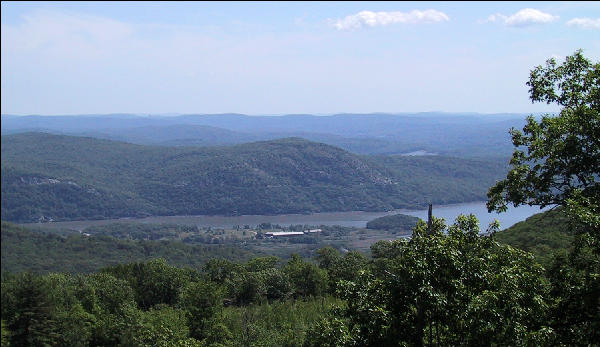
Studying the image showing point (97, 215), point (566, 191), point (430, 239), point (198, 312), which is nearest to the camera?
point (430, 239)

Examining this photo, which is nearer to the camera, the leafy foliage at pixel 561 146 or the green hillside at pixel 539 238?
the leafy foliage at pixel 561 146

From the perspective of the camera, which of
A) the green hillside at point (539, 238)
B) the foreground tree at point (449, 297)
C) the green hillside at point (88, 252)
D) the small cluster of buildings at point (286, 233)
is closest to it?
the foreground tree at point (449, 297)

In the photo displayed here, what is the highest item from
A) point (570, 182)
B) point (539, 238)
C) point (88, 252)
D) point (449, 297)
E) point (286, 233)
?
point (570, 182)

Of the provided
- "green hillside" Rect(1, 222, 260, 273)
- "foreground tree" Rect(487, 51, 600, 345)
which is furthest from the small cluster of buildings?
"foreground tree" Rect(487, 51, 600, 345)

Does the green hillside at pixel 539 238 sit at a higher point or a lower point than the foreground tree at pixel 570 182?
lower

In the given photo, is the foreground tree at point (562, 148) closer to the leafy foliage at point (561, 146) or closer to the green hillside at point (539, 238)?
the leafy foliage at point (561, 146)

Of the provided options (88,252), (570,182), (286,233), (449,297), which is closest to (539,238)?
(570,182)

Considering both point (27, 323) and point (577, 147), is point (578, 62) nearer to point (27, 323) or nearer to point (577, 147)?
point (577, 147)

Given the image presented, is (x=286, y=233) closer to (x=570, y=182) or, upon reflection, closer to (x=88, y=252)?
(x=88, y=252)

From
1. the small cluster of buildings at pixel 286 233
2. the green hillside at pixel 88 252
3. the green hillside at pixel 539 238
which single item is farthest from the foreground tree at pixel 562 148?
the small cluster of buildings at pixel 286 233

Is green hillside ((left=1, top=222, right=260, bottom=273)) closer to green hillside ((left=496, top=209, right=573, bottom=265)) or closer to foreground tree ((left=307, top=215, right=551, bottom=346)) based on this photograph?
green hillside ((left=496, top=209, right=573, bottom=265))

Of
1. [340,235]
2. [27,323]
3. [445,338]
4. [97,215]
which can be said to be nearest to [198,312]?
[27,323]
